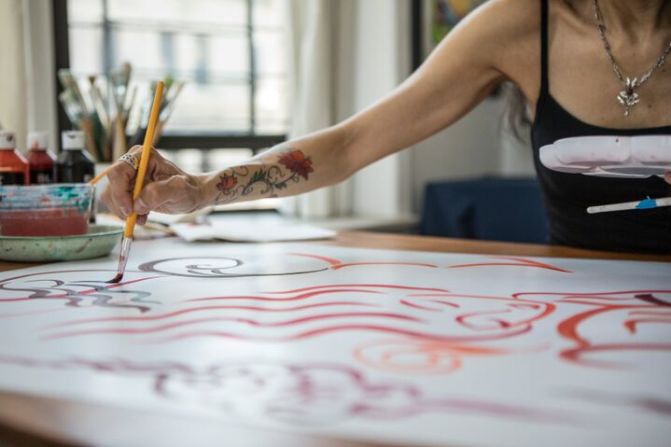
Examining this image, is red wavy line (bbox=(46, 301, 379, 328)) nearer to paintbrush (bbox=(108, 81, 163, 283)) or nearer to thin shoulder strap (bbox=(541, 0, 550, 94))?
paintbrush (bbox=(108, 81, 163, 283))

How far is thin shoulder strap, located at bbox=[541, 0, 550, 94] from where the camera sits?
4.46 ft

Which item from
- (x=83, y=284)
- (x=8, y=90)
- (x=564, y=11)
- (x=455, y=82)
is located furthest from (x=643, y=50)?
(x=8, y=90)

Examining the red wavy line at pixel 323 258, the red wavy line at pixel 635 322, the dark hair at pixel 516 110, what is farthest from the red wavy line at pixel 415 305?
the dark hair at pixel 516 110

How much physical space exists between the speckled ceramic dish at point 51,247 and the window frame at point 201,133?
1.52 meters

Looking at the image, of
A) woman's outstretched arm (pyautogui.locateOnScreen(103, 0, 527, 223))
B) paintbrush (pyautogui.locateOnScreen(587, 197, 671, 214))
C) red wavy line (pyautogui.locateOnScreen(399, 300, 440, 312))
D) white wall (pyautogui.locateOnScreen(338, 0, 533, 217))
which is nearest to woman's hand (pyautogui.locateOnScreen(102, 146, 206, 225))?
woman's outstretched arm (pyautogui.locateOnScreen(103, 0, 527, 223))

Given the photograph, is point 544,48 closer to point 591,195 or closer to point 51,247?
point 591,195

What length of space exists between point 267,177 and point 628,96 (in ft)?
2.00

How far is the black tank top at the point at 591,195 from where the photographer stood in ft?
4.16

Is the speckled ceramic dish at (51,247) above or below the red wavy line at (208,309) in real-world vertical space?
above

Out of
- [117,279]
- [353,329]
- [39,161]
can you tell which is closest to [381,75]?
[39,161]

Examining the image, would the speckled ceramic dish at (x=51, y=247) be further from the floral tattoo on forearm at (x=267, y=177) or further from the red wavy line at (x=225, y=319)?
the red wavy line at (x=225, y=319)

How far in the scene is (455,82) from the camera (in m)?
1.41

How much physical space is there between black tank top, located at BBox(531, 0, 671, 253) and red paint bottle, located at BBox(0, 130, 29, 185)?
0.91m

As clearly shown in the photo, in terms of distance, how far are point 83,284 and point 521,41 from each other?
2.78ft
